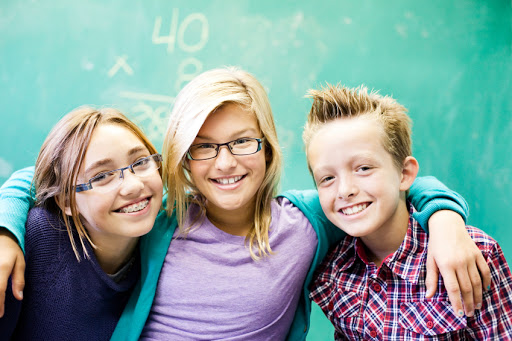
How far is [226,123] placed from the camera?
3.92ft

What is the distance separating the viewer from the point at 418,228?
1137 millimetres

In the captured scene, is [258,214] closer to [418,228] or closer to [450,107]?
[418,228]

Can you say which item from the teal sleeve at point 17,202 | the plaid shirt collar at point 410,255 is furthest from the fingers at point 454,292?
the teal sleeve at point 17,202

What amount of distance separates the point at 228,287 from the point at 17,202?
0.59 m

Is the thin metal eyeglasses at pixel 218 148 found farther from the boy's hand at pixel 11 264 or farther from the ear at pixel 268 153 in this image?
the boy's hand at pixel 11 264

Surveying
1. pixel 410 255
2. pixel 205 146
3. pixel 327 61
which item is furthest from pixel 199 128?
pixel 327 61

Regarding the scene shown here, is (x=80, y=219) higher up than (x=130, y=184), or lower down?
lower down

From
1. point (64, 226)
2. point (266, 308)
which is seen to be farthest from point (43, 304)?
point (266, 308)

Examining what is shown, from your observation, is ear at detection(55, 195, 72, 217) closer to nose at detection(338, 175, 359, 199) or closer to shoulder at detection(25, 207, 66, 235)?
shoulder at detection(25, 207, 66, 235)

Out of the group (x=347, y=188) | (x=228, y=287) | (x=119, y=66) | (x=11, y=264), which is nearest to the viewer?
(x=11, y=264)

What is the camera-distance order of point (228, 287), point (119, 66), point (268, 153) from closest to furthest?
point (228, 287) < point (268, 153) < point (119, 66)

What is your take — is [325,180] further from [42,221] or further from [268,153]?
[42,221]

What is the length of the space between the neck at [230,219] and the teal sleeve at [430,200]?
18.7 inches

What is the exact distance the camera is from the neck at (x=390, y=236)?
1155 millimetres
